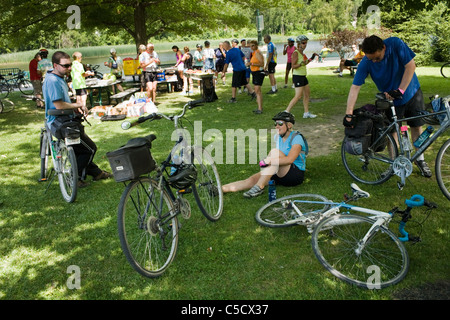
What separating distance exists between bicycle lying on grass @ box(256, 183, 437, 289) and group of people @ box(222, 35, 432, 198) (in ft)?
3.19

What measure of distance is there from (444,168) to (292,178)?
1.83 metres

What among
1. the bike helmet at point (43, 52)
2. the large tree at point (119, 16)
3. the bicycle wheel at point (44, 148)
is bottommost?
the bicycle wheel at point (44, 148)

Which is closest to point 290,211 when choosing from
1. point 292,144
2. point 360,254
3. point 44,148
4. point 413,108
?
point 292,144

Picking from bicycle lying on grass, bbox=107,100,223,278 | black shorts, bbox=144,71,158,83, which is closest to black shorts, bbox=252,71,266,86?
black shorts, bbox=144,71,158,83

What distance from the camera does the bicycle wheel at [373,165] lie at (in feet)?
16.2

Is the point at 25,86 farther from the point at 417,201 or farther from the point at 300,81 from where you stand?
the point at 417,201

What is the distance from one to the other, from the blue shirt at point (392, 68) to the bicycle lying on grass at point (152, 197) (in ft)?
8.46

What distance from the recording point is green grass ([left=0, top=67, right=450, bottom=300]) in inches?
133

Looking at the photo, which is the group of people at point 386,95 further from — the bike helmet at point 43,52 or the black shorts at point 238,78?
the bike helmet at point 43,52

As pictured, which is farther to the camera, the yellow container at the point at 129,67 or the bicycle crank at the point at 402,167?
the yellow container at the point at 129,67

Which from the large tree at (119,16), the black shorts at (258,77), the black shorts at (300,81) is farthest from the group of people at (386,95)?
the large tree at (119,16)

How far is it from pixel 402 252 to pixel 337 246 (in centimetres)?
69

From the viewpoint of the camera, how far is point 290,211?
14.6 feet

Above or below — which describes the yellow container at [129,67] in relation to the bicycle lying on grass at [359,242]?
above
